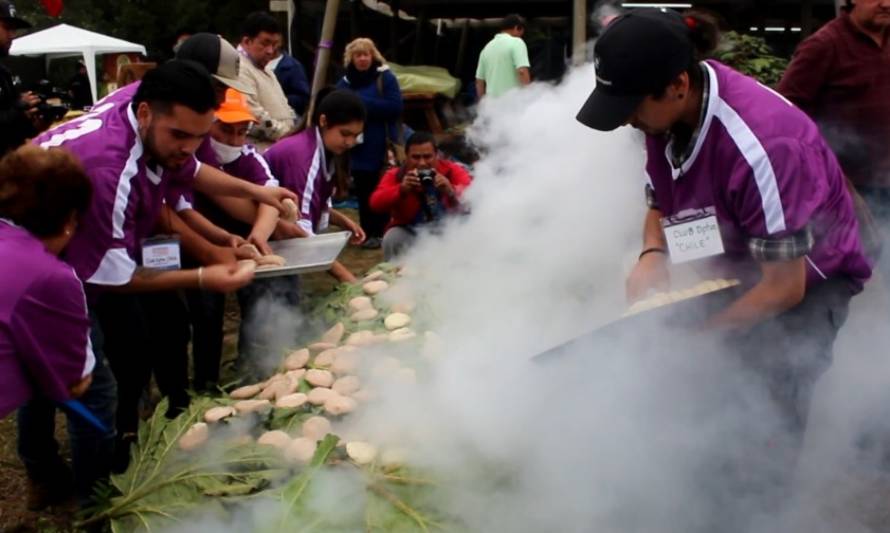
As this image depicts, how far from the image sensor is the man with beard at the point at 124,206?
2.39m

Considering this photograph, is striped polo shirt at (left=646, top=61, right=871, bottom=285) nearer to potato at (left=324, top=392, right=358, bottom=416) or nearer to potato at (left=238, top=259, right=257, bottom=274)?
potato at (left=324, top=392, right=358, bottom=416)

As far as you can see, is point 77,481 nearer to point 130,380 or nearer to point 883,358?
point 130,380

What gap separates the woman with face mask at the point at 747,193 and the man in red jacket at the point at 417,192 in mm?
2204

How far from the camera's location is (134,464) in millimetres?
2342

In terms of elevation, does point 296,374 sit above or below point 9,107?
below

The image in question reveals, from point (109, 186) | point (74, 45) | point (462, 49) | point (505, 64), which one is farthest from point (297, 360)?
point (74, 45)

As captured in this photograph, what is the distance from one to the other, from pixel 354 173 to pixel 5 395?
14.2ft

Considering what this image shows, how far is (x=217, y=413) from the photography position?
2404 millimetres

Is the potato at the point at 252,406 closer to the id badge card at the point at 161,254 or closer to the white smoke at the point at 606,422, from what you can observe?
the white smoke at the point at 606,422

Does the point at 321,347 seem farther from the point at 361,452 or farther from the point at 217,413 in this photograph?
the point at 361,452

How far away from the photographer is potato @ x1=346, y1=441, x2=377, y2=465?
2.10m

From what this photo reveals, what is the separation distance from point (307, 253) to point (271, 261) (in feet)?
0.69

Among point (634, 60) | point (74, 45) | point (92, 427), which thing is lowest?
point (74, 45)

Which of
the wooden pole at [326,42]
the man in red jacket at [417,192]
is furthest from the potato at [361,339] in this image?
the wooden pole at [326,42]
